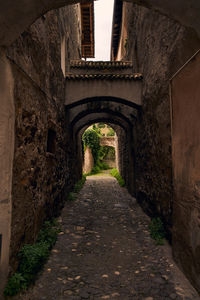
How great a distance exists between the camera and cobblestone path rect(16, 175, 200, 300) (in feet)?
7.91

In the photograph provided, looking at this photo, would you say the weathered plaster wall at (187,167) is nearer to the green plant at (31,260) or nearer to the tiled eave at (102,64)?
the green plant at (31,260)

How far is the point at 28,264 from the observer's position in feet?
8.76

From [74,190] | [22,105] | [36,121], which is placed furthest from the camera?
[74,190]

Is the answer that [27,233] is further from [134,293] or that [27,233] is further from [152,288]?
[152,288]

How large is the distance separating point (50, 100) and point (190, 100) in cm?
321

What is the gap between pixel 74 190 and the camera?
28.2ft

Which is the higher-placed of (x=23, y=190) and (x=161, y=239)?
(x=23, y=190)

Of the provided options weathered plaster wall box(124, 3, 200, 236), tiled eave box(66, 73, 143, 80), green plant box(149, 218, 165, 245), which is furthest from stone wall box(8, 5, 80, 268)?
weathered plaster wall box(124, 3, 200, 236)

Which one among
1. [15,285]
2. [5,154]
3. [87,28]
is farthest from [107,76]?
[87,28]

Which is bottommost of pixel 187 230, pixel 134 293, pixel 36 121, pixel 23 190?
pixel 134 293

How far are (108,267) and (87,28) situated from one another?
15.6 meters

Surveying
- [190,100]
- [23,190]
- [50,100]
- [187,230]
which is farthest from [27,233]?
[190,100]

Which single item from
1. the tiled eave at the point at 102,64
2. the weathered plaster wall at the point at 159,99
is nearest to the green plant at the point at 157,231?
the weathered plaster wall at the point at 159,99

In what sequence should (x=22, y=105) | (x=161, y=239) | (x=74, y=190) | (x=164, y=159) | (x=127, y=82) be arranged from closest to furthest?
(x=22, y=105), (x=161, y=239), (x=164, y=159), (x=127, y=82), (x=74, y=190)
